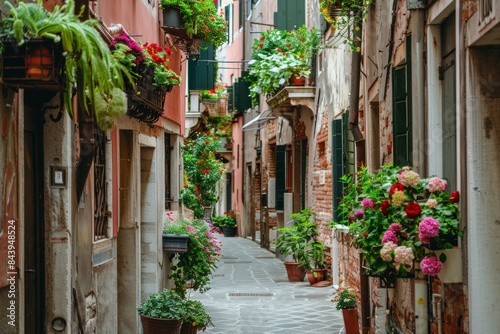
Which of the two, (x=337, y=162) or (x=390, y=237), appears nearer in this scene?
(x=390, y=237)

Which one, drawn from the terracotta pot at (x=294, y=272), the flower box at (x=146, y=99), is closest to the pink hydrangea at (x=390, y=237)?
the flower box at (x=146, y=99)

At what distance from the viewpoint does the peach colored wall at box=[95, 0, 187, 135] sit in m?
9.08

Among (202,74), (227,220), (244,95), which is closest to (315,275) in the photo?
(202,74)

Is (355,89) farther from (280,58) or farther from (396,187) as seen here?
(280,58)

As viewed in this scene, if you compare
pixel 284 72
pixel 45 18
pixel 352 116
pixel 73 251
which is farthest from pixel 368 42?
pixel 284 72

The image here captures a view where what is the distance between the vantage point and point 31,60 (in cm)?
495

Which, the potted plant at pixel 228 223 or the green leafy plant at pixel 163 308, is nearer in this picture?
the green leafy plant at pixel 163 308

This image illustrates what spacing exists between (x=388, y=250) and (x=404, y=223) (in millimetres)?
244

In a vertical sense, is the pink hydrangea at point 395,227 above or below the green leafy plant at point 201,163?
below

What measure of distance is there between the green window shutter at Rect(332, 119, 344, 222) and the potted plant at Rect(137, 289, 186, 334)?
544 centimetres

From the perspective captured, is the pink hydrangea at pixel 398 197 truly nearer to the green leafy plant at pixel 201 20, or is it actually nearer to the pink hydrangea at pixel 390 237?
the pink hydrangea at pixel 390 237

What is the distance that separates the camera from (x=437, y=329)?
23.2ft

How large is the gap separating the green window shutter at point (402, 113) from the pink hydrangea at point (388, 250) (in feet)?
5.62

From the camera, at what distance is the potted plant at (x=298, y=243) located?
58.7ft
